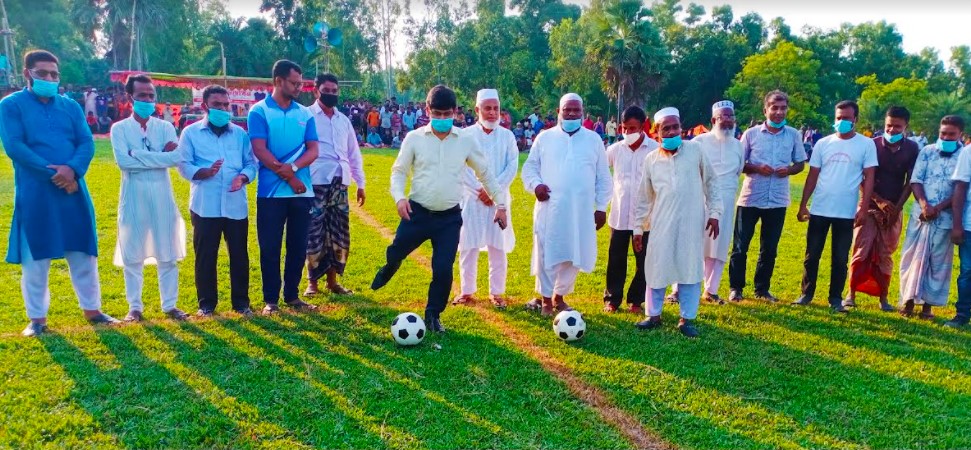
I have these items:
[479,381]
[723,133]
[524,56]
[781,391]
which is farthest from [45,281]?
[524,56]

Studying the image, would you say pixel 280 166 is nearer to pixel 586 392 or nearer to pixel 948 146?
pixel 586 392

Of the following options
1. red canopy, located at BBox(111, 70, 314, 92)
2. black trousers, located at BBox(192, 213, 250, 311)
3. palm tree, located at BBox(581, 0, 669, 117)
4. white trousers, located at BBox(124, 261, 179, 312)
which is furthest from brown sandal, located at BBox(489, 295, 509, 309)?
palm tree, located at BBox(581, 0, 669, 117)

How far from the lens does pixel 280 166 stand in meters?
5.67

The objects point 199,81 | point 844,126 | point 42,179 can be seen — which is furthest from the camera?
point 199,81

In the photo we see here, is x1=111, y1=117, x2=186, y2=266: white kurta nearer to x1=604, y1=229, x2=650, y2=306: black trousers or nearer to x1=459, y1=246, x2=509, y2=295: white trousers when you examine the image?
x1=459, y1=246, x2=509, y2=295: white trousers

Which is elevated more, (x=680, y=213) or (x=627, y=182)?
(x=627, y=182)

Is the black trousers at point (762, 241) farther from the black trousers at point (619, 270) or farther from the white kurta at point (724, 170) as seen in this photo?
the black trousers at point (619, 270)

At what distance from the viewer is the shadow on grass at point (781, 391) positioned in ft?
12.6

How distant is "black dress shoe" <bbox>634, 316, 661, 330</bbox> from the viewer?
5715mm

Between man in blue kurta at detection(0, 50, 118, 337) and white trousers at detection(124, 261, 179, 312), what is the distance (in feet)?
1.36

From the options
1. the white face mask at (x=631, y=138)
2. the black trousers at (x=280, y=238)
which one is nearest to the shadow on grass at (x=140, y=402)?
the black trousers at (x=280, y=238)

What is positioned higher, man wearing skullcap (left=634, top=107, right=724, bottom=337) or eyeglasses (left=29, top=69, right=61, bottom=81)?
eyeglasses (left=29, top=69, right=61, bottom=81)

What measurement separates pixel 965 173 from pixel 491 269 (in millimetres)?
4310

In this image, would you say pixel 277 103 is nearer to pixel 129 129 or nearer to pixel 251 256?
pixel 129 129
